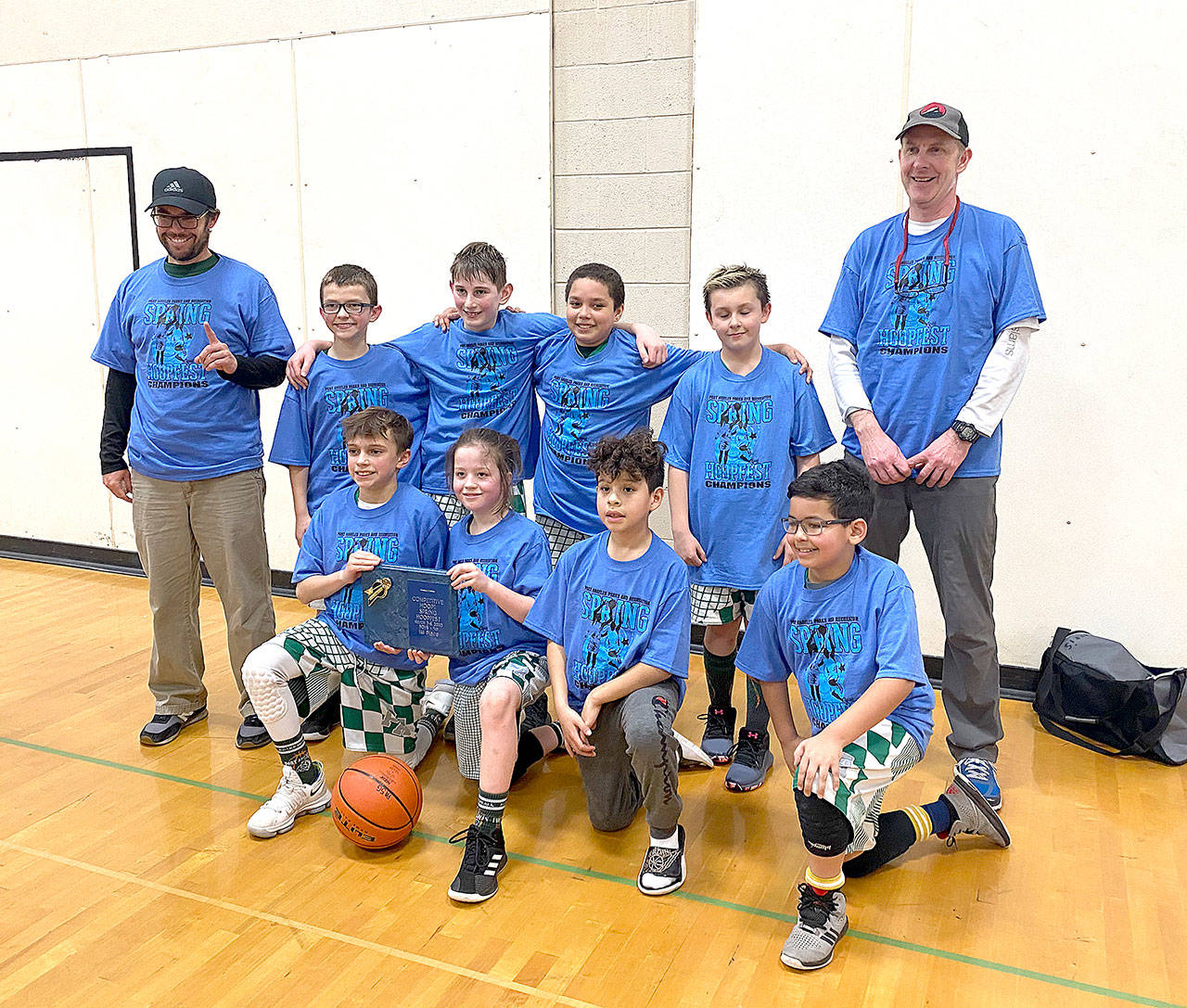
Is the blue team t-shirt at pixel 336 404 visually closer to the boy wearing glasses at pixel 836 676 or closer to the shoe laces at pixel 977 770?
the boy wearing glasses at pixel 836 676

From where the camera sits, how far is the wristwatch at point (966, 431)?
2.88 meters

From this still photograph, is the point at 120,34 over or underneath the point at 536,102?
over

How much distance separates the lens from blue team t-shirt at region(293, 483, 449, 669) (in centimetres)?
311

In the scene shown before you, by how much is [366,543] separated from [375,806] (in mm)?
789

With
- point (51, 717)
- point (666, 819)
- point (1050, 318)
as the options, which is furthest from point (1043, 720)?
point (51, 717)

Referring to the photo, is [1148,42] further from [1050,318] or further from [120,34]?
[120,34]

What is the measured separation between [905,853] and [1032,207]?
2381 mm

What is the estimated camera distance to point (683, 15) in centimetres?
418

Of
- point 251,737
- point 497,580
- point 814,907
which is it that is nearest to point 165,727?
point 251,737

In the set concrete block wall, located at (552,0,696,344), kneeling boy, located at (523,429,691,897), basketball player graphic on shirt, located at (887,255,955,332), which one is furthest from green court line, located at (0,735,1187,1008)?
concrete block wall, located at (552,0,696,344)

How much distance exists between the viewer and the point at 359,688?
3197 millimetres

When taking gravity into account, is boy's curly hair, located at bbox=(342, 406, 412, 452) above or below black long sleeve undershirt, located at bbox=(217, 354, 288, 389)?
below

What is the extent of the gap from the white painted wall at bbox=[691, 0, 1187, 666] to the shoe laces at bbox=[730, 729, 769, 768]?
4.13ft

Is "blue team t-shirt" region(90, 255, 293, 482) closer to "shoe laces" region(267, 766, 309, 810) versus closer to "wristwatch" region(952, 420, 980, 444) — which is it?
"shoe laces" region(267, 766, 309, 810)
